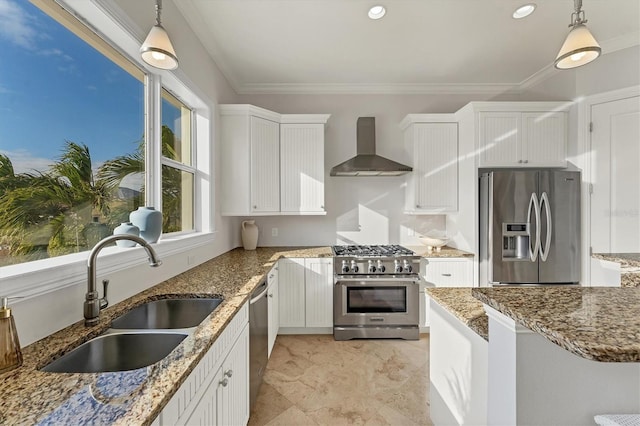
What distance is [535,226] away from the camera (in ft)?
9.15

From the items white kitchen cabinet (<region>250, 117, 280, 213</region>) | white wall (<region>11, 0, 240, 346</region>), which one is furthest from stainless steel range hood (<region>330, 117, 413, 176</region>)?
white wall (<region>11, 0, 240, 346</region>)

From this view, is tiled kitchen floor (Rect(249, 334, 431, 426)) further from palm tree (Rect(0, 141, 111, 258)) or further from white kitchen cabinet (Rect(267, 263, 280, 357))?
palm tree (Rect(0, 141, 111, 258))

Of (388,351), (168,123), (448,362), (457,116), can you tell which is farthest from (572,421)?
(457,116)

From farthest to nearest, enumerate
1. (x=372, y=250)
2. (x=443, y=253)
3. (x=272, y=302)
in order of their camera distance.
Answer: (x=372, y=250) < (x=443, y=253) < (x=272, y=302)

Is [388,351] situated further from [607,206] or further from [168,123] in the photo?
[168,123]

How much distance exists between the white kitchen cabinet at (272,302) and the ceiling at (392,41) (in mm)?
2067

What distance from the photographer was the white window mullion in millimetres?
1868

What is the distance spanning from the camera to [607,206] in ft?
8.93

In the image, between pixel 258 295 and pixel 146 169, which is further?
pixel 258 295

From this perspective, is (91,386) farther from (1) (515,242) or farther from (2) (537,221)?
(2) (537,221)

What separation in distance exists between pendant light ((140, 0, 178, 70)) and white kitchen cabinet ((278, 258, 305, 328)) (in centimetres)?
206

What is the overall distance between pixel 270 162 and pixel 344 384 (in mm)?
2243

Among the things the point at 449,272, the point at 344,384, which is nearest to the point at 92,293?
the point at 344,384

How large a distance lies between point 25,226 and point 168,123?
130cm
